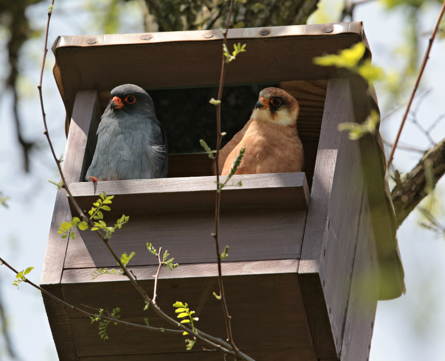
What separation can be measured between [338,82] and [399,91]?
338 mm

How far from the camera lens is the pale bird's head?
2473 mm

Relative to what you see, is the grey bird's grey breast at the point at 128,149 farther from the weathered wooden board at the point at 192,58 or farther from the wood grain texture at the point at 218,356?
the wood grain texture at the point at 218,356

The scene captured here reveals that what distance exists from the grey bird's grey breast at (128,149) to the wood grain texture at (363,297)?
86 centimetres

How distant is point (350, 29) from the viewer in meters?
2.17

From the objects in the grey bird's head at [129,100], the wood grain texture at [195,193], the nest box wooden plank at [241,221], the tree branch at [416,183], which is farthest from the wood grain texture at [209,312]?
the tree branch at [416,183]

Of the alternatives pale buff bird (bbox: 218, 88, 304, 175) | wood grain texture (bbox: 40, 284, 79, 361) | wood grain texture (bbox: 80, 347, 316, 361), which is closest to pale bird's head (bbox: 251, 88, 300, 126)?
pale buff bird (bbox: 218, 88, 304, 175)

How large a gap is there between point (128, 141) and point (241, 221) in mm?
718

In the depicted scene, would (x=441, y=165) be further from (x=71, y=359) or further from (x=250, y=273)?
(x=71, y=359)

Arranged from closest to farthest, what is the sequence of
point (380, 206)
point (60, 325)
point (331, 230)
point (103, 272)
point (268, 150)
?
point (103, 272) < point (331, 230) < point (60, 325) < point (268, 150) < point (380, 206)

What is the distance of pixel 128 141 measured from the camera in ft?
8.00

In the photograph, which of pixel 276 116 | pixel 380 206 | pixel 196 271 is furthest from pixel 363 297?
pixel 196 271

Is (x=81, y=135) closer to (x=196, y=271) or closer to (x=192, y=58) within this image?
(x=192, y=58)

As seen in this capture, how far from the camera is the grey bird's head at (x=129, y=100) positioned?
2.43 meters

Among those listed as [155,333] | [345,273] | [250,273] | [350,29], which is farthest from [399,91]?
[155,333]
